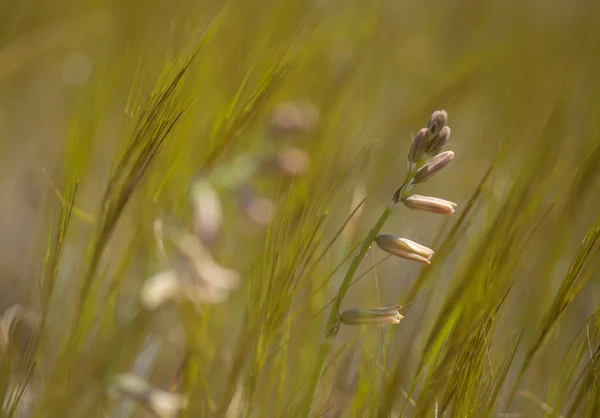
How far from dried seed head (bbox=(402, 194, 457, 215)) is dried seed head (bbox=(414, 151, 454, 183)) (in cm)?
2

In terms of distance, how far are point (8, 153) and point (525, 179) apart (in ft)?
5.21

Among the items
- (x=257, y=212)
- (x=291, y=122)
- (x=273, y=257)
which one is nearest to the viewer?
(x=273, y=257)

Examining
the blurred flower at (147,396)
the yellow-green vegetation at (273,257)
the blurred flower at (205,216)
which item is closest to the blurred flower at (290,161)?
the yellow-green vegetation at (273,257)

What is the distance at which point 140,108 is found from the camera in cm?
70

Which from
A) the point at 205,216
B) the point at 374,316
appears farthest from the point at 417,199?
the point at 205,216

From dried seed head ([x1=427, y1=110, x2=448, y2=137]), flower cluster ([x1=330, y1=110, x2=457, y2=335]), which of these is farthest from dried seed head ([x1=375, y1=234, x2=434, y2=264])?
dried seed head ([x1=427, y1=110, x2=448, y2=137])

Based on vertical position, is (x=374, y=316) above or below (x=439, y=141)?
below

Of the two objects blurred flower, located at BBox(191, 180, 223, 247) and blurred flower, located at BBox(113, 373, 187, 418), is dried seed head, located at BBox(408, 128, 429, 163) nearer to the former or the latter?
blurred flower, located at BBox(191, 180, 223, 247)

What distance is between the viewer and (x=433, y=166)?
667 mm

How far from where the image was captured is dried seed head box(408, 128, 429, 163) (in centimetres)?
66

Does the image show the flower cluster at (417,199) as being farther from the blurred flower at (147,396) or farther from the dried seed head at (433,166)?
the blurred flower at (147,396)

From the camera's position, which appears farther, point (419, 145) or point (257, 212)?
point (257, 212)

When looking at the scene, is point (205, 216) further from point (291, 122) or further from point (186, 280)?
point (291, 122)

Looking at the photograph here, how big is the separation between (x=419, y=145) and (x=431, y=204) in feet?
0.21
